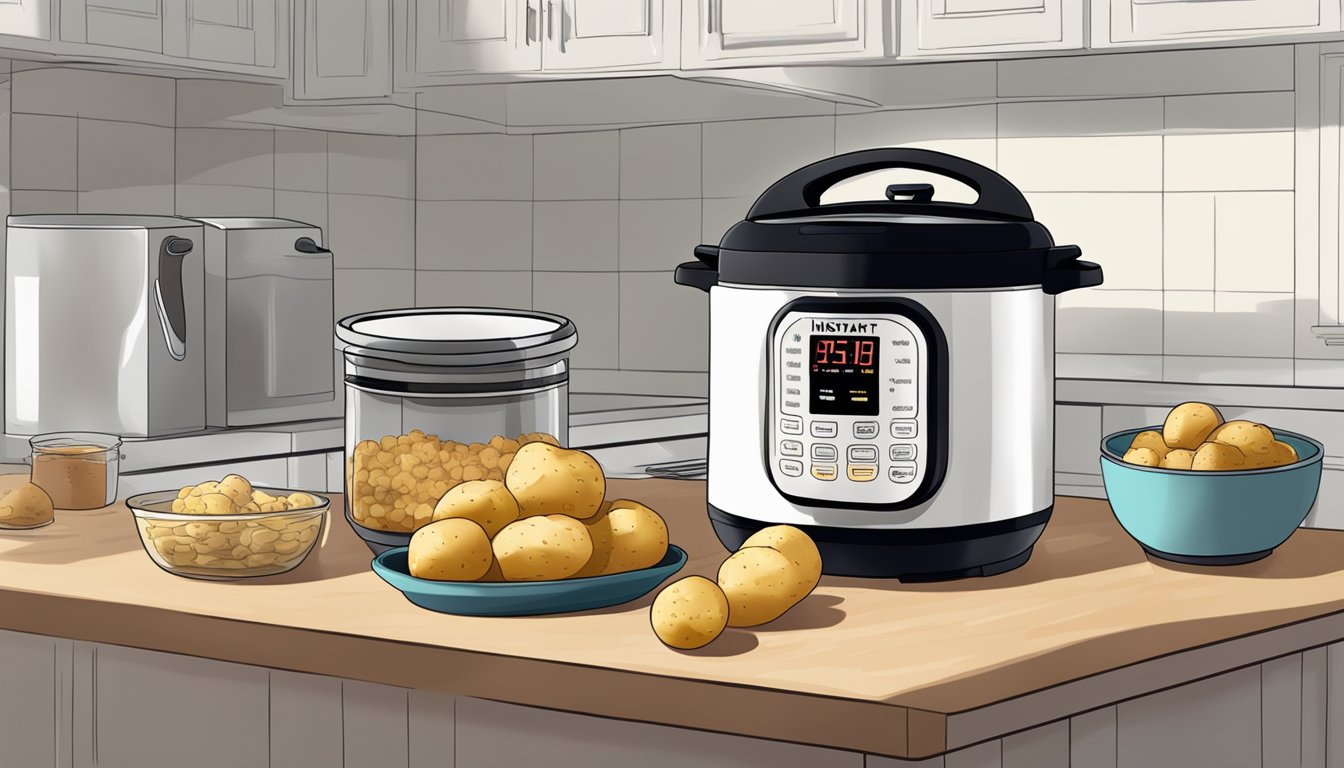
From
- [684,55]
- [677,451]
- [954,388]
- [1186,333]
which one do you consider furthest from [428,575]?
[1186,333]

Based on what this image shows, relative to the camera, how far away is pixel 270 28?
284 cm

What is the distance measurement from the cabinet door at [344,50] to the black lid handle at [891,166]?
6.57 feet

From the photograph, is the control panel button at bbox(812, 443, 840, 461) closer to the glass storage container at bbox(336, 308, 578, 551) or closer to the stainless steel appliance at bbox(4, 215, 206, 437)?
the glass storage container at bbox(336, 308, 578, 551)

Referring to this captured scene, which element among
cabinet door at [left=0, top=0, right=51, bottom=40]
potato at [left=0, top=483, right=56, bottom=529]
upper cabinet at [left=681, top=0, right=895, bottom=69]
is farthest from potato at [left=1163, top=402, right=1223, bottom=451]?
cabinet door at [left=0, top=0, right=51, bottom=40]

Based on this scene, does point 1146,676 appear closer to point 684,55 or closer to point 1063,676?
point 1063,676

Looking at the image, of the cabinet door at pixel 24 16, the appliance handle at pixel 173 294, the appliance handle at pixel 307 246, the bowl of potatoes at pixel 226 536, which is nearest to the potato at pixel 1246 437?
the bowl of potatoes at pixel 226 536

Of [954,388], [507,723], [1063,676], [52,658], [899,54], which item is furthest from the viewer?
[899,54]

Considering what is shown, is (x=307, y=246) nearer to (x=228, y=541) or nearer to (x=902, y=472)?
(x=228, y=541)

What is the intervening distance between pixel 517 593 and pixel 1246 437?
1.79ft

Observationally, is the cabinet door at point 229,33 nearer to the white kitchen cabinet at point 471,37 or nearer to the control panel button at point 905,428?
the white kitchen cabinet at point 471,37

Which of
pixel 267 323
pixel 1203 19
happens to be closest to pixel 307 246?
pixel 267 323

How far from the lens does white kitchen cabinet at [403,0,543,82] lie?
281 centimetres

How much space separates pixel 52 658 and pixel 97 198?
1.79 meters

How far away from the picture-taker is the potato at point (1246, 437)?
1.07m
